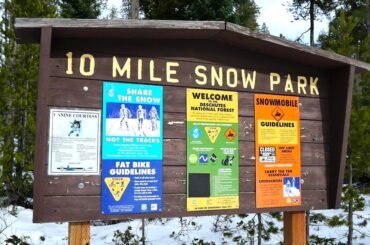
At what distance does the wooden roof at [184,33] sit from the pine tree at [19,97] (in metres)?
8.05

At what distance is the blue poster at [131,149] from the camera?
3385 millimetres

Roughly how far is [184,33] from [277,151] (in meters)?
1.40

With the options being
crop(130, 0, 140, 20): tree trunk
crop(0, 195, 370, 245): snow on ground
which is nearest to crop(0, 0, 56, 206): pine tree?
crop(0, 195, 370, 245): snow on ground

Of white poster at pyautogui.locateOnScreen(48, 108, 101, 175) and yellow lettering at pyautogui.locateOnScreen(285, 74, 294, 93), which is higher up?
yellow lettering at pyautogui.locateOnScreen(285, 74, 294, 93)

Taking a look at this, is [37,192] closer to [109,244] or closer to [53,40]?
[53,40]

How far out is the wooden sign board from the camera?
3.25 m

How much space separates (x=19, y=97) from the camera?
11.6m

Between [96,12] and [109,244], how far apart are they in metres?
9.24

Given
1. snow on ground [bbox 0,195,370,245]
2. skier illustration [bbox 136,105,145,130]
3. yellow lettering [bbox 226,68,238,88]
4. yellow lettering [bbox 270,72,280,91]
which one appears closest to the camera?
skier illustration [bbox 136,105,145,130]

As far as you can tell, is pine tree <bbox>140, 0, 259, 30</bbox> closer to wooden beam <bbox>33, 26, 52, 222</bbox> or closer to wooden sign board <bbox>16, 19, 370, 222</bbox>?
wooden sign board <bbox>16, 19, 370, 222</bbox>

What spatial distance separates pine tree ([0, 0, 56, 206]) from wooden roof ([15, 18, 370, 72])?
805cm

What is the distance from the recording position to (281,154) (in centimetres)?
412

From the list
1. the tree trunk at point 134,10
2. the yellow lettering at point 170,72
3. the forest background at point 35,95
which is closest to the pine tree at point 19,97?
the forest background at point 35,95

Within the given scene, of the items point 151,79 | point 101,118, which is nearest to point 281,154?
point 151,79
